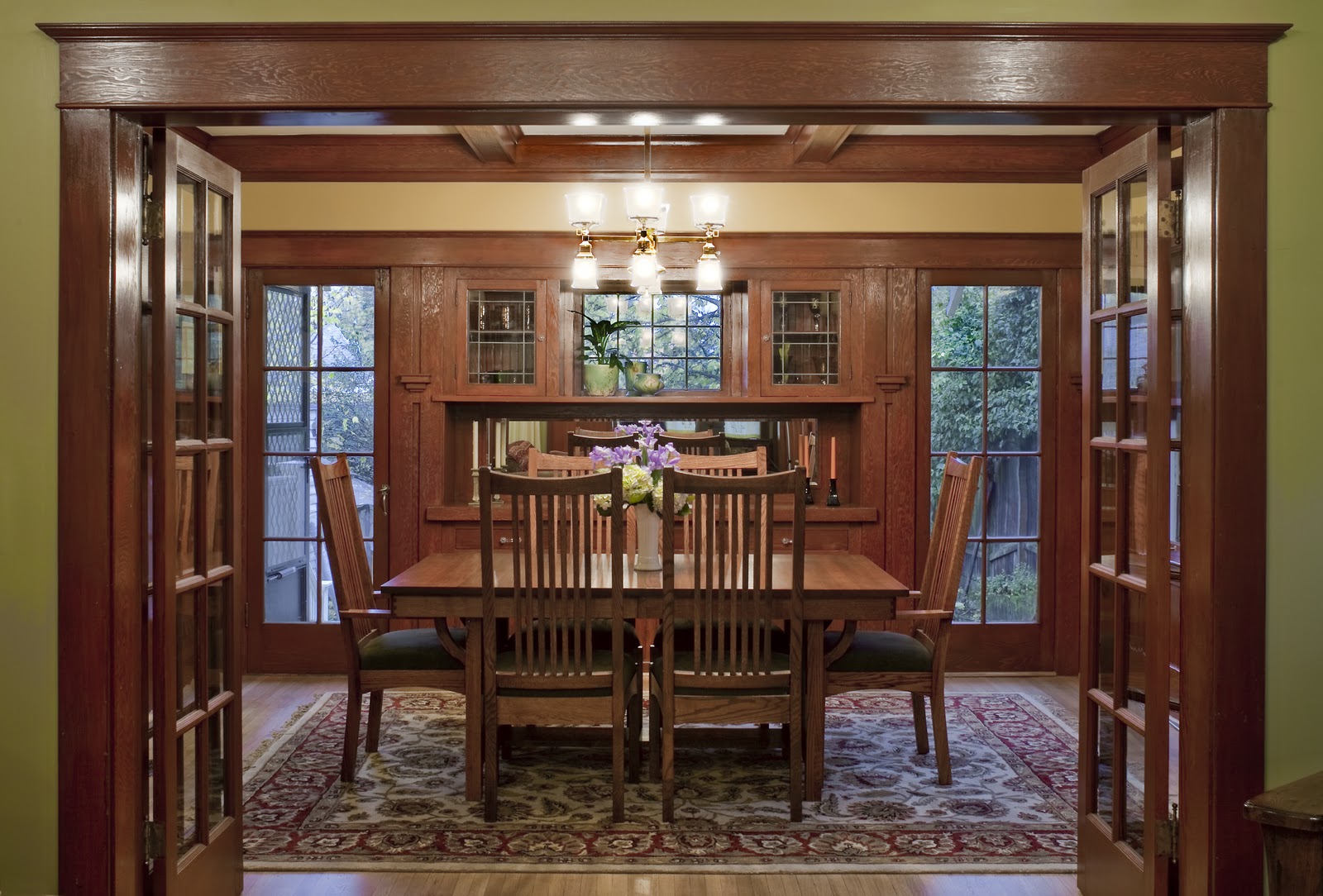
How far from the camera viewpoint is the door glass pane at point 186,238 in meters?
2.68

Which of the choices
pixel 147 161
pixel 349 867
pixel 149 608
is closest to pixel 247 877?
pixel 349 867

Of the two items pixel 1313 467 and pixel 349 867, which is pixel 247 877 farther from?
pixel 1313 467

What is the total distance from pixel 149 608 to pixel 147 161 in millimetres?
1022

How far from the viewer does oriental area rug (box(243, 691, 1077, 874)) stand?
3301mm

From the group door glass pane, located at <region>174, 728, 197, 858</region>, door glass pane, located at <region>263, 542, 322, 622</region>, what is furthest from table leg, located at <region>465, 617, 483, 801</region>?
door glass pane, located at <region>263, 542, 322, 622</region>

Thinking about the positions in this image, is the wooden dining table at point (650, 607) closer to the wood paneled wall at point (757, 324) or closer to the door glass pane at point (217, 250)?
the door glass pane at point (217, 250)

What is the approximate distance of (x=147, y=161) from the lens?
2619mm

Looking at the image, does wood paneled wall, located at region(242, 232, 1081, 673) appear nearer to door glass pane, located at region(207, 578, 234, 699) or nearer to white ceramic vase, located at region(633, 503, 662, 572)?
white ceramic vase, located at region(633, 503, 662, 572)

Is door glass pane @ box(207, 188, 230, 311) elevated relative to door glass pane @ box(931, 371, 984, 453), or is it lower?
elevated

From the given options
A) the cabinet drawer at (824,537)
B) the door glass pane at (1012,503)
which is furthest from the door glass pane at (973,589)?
the cabinet drawer at (824,537)

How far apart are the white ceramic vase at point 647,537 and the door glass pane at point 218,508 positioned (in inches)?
59.6

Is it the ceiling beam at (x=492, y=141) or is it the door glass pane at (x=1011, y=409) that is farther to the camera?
the door glass pane at (x=1011, y=409)

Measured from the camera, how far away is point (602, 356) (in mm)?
5695

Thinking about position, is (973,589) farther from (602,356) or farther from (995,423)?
(602,356)
